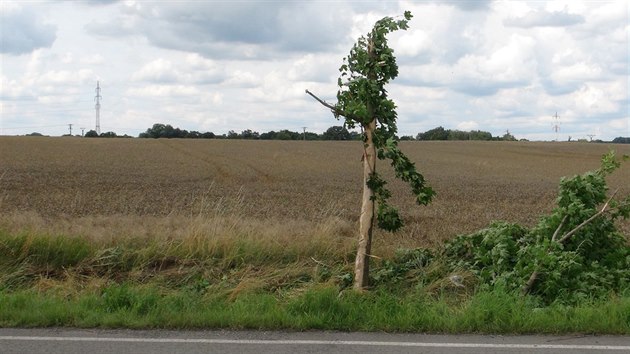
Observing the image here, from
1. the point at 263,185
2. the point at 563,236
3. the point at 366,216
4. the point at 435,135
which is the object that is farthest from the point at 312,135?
the point at 366,216

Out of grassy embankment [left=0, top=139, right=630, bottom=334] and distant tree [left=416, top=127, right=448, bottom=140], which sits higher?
distant tree [left=416, top=127, right=448, bottom=140]

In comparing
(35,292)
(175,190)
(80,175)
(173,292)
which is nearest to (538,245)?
(173,292)

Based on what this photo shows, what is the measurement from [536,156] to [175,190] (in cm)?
4838

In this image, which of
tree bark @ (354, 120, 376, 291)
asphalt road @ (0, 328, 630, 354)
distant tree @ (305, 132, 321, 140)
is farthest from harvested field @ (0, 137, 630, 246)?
distant tree @ (305, 132, 321, 140)

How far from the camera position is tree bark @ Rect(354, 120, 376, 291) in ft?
25.3

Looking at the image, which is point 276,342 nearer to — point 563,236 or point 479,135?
point 563,236

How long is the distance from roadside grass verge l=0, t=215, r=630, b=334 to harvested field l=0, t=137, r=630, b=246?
1749 millimetres

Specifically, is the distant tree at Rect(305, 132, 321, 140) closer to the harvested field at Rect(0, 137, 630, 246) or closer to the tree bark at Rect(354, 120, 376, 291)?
the harvested field at Rect(0, 137, 630, 246)

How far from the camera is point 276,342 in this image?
238 inches

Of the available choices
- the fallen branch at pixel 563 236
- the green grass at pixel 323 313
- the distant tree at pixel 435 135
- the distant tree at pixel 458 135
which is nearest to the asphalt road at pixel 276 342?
the green grass at pixel 323 313

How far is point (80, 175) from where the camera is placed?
1289 inches

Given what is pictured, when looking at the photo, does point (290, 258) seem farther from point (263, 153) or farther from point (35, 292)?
point (263, 153)

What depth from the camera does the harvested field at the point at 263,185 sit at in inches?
648

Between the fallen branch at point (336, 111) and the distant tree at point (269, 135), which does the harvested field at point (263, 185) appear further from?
the distant tree at point (269, 135)
